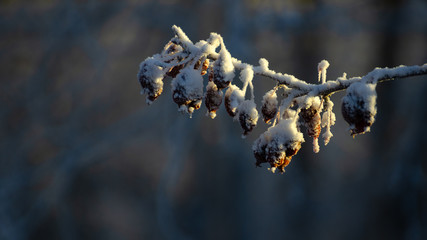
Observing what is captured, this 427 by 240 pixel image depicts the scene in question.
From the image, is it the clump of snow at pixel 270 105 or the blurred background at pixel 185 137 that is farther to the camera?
the blurred background at pixel 185 137

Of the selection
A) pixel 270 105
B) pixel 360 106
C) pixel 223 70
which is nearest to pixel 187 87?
pixel 223 70

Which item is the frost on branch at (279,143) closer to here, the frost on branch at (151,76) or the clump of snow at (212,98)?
the clump of snow at (212,98)

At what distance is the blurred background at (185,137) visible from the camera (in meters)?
6.41

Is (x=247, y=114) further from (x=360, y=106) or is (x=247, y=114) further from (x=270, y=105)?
(x=360, y=106)

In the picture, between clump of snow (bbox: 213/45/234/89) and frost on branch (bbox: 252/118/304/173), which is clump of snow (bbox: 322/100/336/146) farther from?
clump of snow (bbox: 213/45/234/89)

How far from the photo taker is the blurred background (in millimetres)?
6410

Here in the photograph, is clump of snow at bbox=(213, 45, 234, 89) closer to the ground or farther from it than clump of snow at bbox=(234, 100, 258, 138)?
farther from it

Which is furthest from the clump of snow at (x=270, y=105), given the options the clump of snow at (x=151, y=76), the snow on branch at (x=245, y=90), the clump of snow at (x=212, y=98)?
the clump of snow at (x=151, y=76)

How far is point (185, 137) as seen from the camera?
6777mm

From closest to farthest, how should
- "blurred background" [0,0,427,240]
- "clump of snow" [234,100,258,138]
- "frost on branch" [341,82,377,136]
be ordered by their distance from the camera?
"frost on branch" [341,82,377,136]
"clump of snow" [234,100,258,138]
"blurred background" [0,0,427,240]

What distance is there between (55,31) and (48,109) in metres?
1.45

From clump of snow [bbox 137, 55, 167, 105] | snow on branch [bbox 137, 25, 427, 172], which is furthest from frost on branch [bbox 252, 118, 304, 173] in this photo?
clump of snow [bbox 137, 55, 167, 105]

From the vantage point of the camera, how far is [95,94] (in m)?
6.92

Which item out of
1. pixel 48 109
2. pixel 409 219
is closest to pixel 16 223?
pixel 48 109
